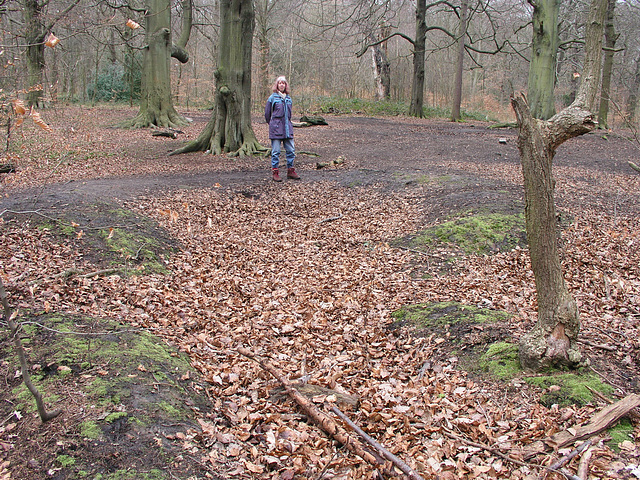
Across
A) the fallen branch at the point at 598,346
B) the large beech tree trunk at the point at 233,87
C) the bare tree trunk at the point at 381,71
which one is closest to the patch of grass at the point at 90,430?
the fallen branch at the point at 598,346

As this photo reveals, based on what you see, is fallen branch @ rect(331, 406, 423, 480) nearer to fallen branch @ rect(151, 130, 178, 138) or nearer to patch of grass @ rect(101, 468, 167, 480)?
patch of grass @ rect(101, 468, 167, 480)

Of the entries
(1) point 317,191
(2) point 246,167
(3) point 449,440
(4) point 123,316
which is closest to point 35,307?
(4) point 123,316

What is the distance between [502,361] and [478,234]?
11.0ft

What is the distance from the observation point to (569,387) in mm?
3330

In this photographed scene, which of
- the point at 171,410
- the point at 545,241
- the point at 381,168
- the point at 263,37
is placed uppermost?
the point at 263,37

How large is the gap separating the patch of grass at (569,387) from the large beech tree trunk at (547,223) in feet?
0.40

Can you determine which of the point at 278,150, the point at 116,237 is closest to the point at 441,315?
the point at 116,237

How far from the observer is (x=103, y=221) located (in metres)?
6.63

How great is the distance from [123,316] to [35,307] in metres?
0.71

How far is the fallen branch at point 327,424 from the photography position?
297 centimetres

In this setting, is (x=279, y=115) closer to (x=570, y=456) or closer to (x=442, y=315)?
(x=442, y=315)

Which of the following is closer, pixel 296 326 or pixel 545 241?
pixel 545 241

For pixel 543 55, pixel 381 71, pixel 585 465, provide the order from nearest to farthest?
pixel 585 465, pixel 543 55, pixel 381 71

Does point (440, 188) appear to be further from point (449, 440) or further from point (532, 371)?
point (449, 440)
